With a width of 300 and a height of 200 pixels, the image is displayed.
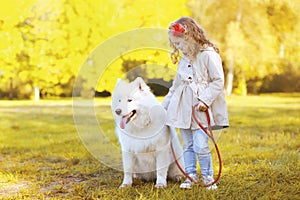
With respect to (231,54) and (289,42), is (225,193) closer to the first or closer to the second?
(231,54)

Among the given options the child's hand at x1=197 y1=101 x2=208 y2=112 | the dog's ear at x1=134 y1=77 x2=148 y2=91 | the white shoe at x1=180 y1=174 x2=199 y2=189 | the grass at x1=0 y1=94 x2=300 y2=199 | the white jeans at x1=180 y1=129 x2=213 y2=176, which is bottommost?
the grass at x1=0 y1=94 x2=300 y2=199

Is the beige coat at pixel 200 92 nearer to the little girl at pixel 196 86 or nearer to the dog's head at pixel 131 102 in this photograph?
the little girl at pixel 196 86

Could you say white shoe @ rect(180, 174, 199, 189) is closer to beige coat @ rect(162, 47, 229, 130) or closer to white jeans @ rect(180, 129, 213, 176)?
white jeans @ rect(180, 129, 213, 176)

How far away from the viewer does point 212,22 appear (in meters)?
20.3

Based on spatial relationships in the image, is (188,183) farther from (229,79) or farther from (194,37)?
(229,79)

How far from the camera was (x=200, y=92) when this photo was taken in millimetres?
3178

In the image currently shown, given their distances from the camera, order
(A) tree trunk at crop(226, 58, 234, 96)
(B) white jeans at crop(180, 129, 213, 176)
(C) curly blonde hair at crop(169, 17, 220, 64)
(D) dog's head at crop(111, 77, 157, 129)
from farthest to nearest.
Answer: (A) tree trunk at crop(226, 58, 234, 96), (B) white jeans at crop(180, 129, 213, 176), (C) curly blonde hair at crop(169, 17, 220, 64), (D) dog's head at crop(111, 77, 157, 129)

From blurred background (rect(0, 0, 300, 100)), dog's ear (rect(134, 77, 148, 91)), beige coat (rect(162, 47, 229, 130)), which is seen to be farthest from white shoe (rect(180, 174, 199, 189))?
blurred background (rect(0, 0, 300, 100))

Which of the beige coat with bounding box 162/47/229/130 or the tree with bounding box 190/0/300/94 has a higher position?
the tree with bounding box 190/0/300/94

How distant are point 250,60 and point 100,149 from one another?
53.8 ft

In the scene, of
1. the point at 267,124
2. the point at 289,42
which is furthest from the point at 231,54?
the point at 267,124

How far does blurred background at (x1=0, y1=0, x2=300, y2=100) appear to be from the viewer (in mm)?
16328

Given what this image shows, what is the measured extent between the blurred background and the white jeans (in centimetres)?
954

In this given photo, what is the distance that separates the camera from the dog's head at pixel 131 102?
3.09 metres
